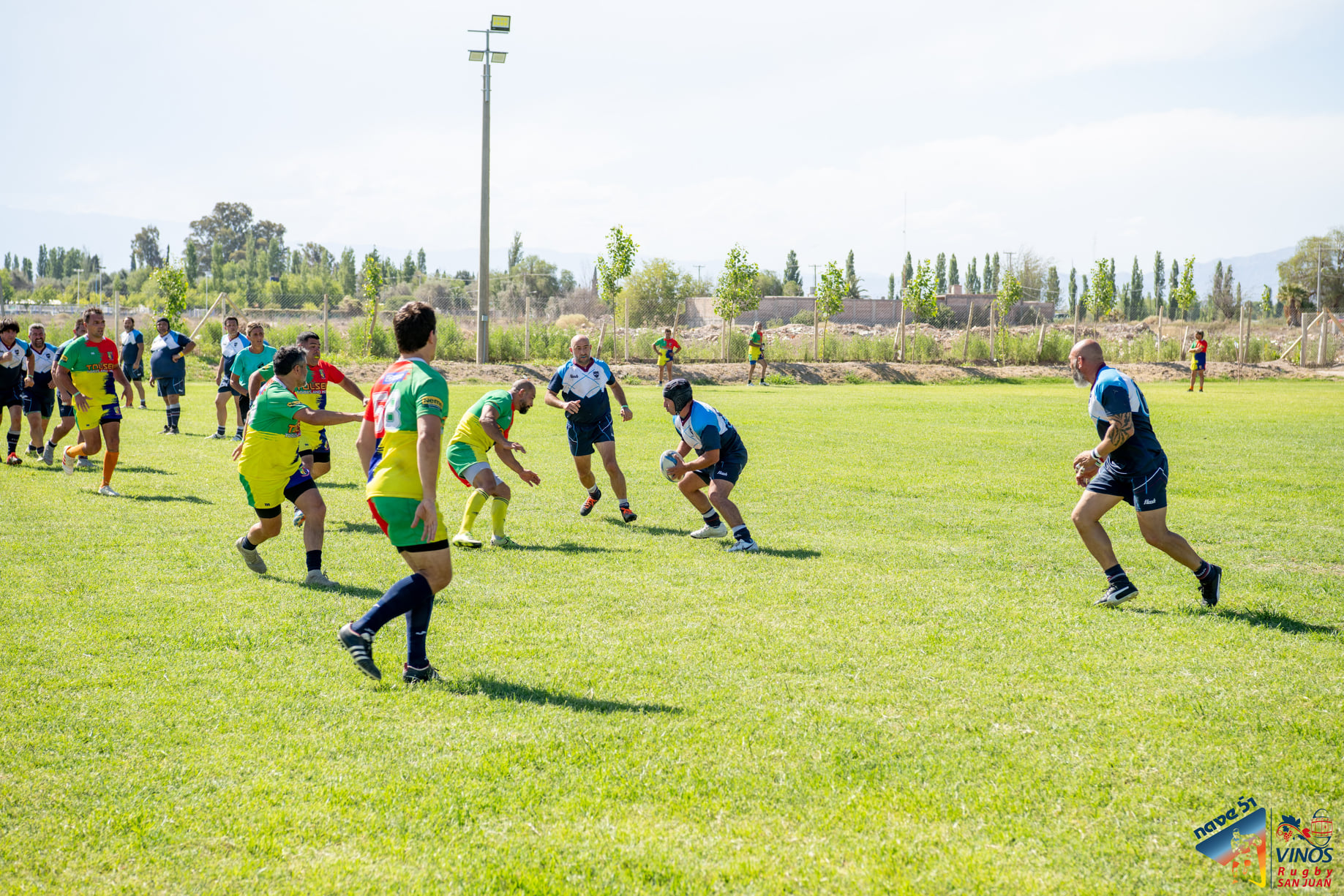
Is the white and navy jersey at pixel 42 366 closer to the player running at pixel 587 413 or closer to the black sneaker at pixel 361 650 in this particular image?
the player running at pixel 587 413

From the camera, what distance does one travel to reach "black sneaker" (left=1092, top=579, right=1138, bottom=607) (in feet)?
22.0

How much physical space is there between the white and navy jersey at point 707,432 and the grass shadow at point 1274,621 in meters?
4.20

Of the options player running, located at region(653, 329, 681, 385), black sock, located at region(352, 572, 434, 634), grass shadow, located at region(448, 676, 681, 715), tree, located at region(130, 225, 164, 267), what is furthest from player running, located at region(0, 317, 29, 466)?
tree, located at region(130, 225, 164, 267)

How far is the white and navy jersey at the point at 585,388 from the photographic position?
10.2 metres

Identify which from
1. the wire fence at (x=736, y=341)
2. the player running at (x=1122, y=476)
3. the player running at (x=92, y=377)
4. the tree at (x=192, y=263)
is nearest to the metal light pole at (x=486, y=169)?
the wire fence at (x=736, y=341)

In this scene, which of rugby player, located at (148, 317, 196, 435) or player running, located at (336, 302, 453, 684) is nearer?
player running, located at (336, 302, 453, 684)

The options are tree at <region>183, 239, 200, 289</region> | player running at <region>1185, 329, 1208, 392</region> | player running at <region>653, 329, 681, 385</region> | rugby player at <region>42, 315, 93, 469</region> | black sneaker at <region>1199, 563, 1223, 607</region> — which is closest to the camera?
black sneaker at <region>1199, 563, 1223, 607</region>

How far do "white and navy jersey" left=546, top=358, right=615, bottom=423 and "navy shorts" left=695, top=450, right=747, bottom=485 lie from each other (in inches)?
66.4

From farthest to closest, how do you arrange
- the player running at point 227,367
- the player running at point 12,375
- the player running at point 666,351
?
the player running at point 666,351, the player running at point 227,367, the player running at point 12,375

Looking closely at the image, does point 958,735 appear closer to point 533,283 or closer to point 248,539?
point 248,539

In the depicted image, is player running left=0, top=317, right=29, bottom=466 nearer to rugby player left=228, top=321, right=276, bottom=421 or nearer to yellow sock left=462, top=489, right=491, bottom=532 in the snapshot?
rugby player left=228, top=321, right=276, bottom=421

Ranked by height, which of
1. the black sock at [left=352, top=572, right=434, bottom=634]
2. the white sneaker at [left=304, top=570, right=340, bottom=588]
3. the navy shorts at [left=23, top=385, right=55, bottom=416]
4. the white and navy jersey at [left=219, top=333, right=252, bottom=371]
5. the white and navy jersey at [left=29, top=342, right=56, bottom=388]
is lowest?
the white sneaker at [left=304, top=570, right=340, bottom=588]

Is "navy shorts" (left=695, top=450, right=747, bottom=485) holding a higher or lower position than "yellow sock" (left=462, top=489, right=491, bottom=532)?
higher

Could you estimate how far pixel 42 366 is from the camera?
1392cm
